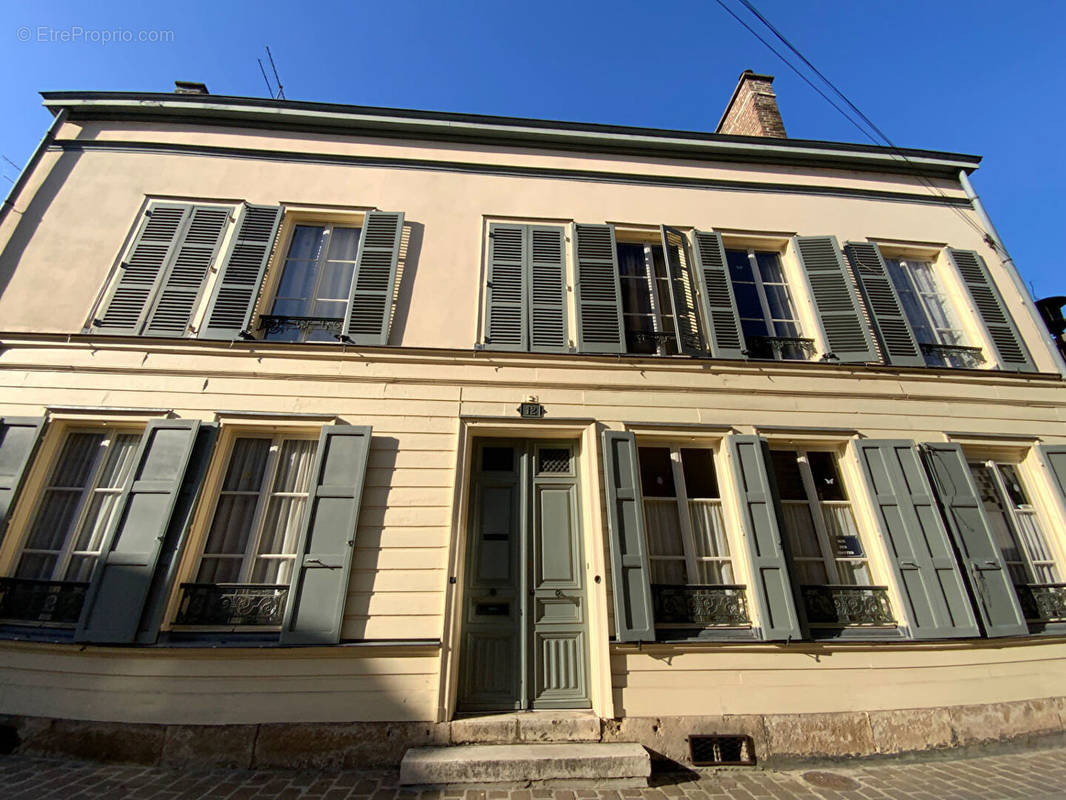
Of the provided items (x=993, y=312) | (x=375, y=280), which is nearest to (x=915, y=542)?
(x=993, y=312)

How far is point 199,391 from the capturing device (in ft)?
16.0

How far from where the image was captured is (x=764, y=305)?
245 inches

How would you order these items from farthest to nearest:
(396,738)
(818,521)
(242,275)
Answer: (242,275)
(818,521)
(396,738)

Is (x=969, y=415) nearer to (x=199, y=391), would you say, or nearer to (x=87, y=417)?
(x=199, y=391)

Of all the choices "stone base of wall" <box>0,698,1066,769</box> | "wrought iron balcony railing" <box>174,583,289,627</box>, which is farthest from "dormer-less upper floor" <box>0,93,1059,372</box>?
"stone base of wall" <box>0,698,1066,769</box>

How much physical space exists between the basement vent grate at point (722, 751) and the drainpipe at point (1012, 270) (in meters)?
6.46

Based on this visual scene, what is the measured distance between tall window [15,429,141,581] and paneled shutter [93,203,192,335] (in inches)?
52.5

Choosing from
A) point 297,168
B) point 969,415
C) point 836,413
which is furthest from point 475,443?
point 969,415

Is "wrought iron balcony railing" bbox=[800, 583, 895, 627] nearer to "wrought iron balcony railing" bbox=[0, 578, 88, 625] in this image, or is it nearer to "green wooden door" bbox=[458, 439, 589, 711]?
"green wooden door" bbox=[458, 439, 589, 711]

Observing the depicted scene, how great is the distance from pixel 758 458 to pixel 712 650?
200cm

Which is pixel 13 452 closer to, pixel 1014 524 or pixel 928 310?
pixel 1014 524

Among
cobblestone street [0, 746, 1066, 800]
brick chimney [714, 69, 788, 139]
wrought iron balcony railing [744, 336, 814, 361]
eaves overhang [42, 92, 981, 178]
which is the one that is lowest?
cobblestone street [0, 746, 1066, 800]

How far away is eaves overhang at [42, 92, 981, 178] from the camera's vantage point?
654cm

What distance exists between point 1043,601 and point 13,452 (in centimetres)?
1081
